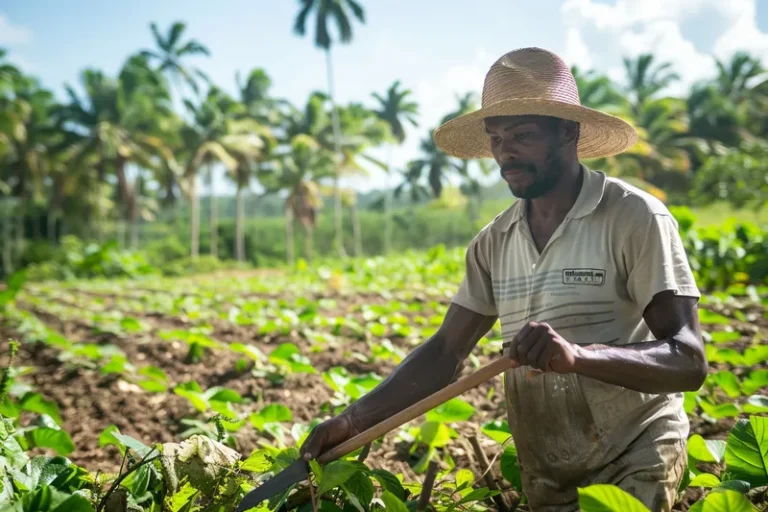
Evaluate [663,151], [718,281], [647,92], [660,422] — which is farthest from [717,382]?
[647,92]

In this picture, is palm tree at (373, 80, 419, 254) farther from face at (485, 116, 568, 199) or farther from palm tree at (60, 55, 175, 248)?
face at (485, 116, 568, 199)

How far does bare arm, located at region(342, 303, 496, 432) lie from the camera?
195 centimetres

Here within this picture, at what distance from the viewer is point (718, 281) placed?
6.96 meters

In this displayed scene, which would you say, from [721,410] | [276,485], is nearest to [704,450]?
[721,410]

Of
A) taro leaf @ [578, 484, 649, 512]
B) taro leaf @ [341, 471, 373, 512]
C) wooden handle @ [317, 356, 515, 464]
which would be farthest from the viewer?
taro leaf @ [341, 471, 373, 512]

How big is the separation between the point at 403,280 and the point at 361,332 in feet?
15.9

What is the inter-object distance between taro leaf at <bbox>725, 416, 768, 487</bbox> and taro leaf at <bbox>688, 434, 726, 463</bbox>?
0.27 m

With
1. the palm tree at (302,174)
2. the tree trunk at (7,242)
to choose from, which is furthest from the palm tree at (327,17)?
the tree trunk at (7,242)

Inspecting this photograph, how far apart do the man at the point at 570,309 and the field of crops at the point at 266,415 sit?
6.8 inches

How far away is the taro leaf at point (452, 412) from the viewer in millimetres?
2332

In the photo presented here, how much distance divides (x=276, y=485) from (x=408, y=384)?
533 mm

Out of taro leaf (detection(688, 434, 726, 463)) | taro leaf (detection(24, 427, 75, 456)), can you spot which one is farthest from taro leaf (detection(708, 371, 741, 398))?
taro leaf (detection(24, 427, 75, 456))

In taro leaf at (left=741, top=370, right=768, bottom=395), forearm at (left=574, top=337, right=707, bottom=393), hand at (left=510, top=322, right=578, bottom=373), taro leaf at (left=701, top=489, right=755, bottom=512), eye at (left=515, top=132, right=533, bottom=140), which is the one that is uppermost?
eye at (left=515, top=132, right=533, bottom=140)

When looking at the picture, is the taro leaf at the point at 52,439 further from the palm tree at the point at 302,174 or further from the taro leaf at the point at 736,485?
the palm tree at the point at 302,174
